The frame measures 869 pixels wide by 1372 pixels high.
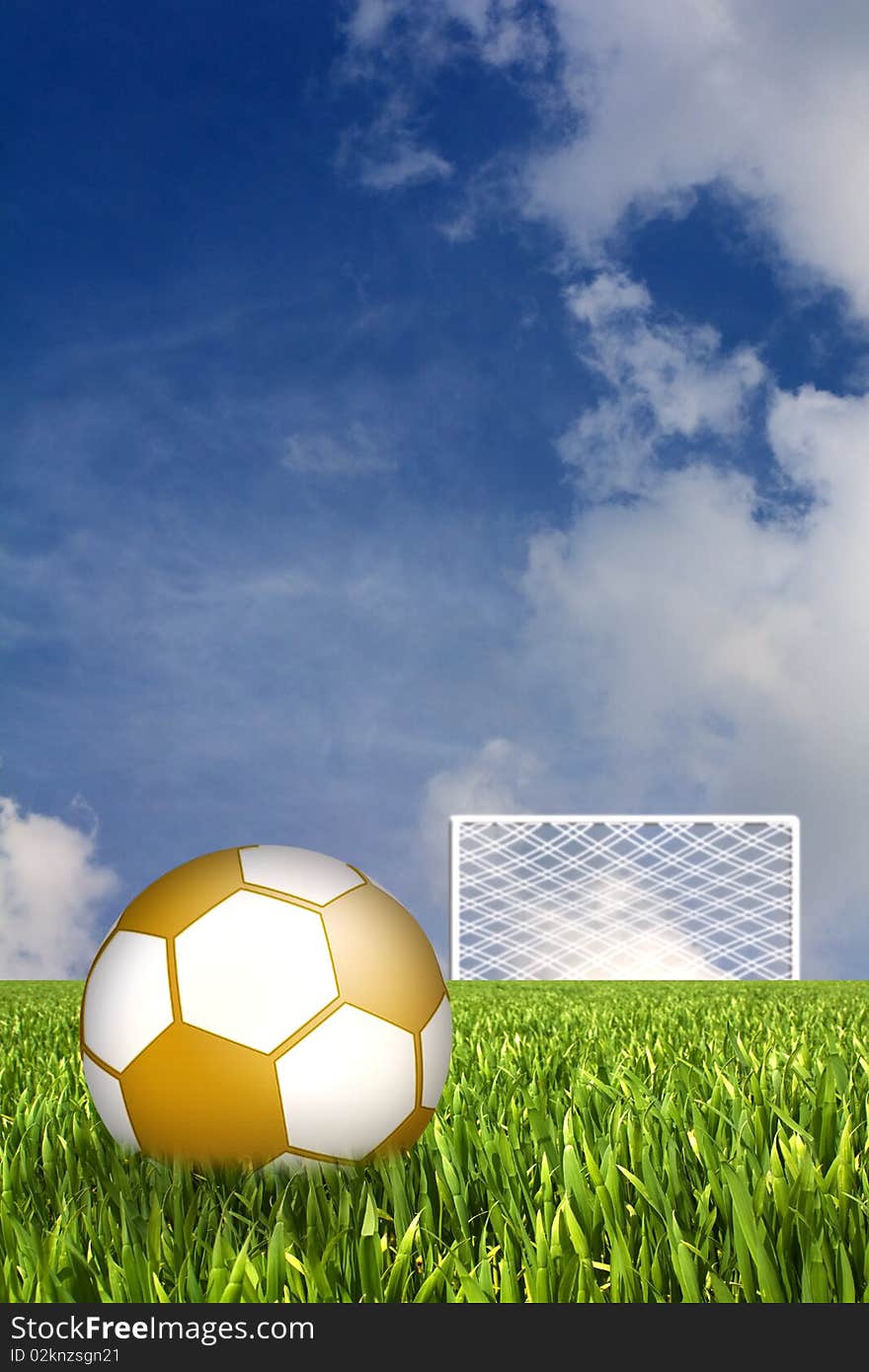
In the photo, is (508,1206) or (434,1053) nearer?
(508,1206)

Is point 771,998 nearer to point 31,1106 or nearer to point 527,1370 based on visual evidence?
point 31,1106

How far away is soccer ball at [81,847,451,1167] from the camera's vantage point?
6.07 feet

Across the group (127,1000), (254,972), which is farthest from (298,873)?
(127,1000)

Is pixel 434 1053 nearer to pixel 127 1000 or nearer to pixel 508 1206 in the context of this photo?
pixel 508 1206

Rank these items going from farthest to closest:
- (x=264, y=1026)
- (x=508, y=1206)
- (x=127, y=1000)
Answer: (x=127, y=1000) → (x=264, y=1026) → (x=508, y=1206)

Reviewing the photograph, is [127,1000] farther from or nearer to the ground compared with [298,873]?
nearer to the ground

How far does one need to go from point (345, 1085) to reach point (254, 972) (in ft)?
0.87

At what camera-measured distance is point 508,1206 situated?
1724 mm

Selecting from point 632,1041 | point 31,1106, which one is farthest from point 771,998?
point 31,1106

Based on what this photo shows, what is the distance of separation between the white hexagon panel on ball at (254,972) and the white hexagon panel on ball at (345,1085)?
53mm

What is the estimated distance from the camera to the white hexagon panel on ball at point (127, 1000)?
1.92 metres

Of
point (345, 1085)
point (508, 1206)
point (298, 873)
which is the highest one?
point (298, 873)

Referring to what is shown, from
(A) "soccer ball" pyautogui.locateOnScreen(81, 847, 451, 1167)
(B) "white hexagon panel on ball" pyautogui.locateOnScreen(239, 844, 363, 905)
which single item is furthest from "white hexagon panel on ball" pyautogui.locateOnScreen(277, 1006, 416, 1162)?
(B) "white hexagon panel on ball" pyautogui.locateOnScreen(239, 844, 363, 905)

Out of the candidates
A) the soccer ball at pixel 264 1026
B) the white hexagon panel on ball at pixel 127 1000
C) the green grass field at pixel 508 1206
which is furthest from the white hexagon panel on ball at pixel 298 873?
the green grass field at pixel 508 1206
